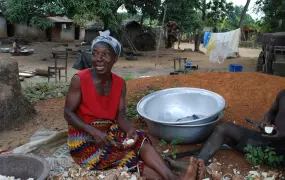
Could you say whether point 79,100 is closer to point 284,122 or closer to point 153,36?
point 284,122

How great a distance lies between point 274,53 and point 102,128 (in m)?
6.92

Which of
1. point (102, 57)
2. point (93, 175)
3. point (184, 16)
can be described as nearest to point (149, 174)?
point (93, 175)

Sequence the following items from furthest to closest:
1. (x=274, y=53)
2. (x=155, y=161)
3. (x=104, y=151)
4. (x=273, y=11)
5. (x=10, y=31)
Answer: (x=10, y=31), (x=273, y=11), (x=274, y=53), (x=104, y=151), (x=155, y=161)

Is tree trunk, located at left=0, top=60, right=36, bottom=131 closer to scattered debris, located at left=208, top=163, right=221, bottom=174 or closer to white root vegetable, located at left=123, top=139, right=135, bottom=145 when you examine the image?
white root vegetable, located at left=123, top=139, right=135, bottom=145

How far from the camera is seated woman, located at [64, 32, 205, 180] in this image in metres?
2.26

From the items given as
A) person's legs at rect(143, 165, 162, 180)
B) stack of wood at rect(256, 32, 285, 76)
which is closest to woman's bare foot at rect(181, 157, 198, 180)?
person's legs at rect(143, 165, 162, 180)

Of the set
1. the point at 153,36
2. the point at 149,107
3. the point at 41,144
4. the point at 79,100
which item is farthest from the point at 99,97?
the point at 153,36

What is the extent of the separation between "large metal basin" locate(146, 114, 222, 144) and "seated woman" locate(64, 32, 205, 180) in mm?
600

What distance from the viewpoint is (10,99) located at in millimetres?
3582

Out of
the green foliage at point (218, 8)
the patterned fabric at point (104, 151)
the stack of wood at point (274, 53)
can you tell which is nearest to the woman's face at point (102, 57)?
the patterned fabric at point (104, 151)

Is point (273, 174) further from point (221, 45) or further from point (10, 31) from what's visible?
point (10, 31)

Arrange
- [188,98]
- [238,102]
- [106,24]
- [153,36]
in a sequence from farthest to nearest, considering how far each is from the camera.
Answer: [153,36], [106,24], [238,102], [188,98]

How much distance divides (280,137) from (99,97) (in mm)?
1475

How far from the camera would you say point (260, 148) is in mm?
2605
